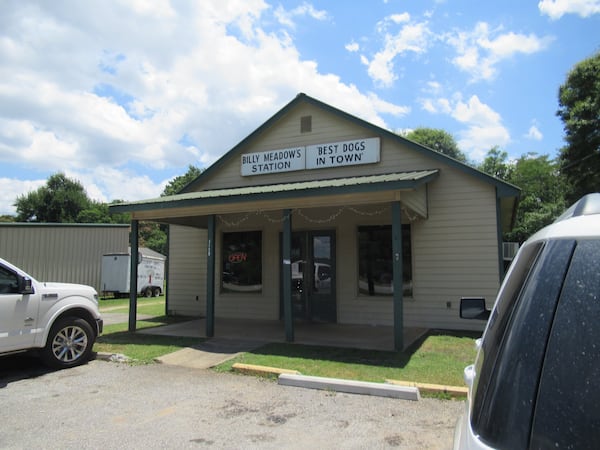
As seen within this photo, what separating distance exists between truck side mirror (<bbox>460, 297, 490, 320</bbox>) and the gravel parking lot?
200 centimetres

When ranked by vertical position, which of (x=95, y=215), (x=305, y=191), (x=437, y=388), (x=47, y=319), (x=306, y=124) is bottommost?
(x=437, y=388)

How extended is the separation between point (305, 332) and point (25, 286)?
18.3 ft

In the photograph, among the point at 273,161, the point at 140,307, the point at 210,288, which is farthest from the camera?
the point at 140,307

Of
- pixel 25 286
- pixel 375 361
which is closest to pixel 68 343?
pixel 25 286

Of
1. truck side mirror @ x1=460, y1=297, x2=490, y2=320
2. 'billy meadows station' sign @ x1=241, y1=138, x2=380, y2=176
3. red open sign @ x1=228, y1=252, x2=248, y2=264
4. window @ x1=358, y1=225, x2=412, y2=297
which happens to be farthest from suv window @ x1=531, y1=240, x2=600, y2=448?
red open sign @ x1=228, y1=252, x2=248, y2=264

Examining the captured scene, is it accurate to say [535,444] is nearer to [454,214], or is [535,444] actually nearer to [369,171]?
[454,214]

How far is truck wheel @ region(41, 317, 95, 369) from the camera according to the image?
673 centimetres

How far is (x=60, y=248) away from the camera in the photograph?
23.2m

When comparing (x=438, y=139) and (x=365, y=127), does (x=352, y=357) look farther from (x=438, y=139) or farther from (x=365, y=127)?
(x=438, y=139)

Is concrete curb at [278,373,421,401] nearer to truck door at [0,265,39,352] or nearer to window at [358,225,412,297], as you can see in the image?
truck door at [0,265,39,352]

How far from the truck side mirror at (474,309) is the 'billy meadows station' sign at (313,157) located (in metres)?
8.58

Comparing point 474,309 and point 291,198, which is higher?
point 291,198

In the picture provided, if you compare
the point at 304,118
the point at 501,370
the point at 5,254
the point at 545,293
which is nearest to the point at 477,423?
the point at 501,370

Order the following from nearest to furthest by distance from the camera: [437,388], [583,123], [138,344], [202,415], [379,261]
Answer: [202,415] → [437,388] → [138,344] → [379,261] → [583,123]
